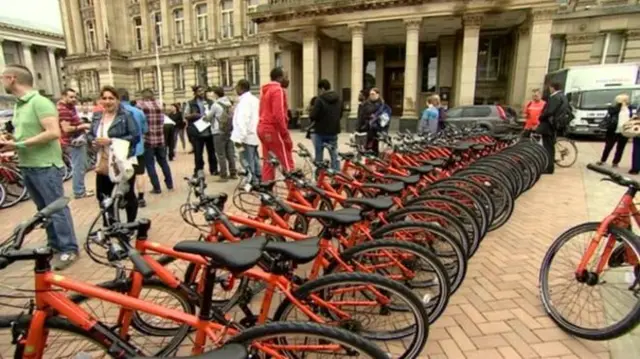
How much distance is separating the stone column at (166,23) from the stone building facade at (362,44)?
0.09 m

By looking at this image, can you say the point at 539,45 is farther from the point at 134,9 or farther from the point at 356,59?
the point at 134,9

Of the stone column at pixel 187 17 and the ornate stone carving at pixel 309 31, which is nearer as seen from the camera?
the ornate stone carving at pixel 309 31

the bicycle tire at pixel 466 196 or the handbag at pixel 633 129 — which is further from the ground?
the handbag at pixel 633 129

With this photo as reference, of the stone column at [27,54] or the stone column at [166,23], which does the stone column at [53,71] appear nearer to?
the stone column at [27,54]

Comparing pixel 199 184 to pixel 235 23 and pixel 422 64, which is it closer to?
pixel 422 64

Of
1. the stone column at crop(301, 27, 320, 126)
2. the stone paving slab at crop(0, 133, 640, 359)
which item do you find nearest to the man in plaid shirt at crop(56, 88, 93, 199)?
the stone paving slab at crop(0, 133, 640, 359)

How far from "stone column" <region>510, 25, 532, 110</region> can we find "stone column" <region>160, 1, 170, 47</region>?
2840 cm

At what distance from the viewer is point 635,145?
827cm

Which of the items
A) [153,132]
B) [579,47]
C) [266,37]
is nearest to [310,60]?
[266,37]

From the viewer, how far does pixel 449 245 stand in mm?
2900

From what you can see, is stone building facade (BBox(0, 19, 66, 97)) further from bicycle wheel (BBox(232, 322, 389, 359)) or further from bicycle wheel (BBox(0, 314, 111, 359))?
bicycle wheel (BBox(232, 322, 389, 359))

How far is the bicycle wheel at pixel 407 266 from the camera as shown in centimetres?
251

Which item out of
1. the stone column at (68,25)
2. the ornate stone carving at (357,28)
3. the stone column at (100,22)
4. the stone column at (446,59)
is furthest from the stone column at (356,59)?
the stone column at (68,25)

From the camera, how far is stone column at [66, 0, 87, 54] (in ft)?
124
